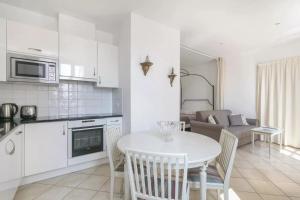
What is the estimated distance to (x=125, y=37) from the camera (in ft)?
9.52

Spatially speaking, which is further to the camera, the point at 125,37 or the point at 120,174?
the point at 125,37

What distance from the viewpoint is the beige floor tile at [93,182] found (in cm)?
220

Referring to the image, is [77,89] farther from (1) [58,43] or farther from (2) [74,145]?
(2) [74,145]

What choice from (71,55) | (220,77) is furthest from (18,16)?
(220,77)

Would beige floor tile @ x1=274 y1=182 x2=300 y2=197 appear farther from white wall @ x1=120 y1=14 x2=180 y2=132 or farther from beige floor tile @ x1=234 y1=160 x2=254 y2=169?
white wall @ x1=120 y1=14 x2=180 y2=132

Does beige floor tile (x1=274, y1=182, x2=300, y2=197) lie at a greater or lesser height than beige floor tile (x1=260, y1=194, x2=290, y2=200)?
greater

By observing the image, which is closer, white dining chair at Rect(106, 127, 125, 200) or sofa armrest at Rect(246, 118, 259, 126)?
white dining chair at Rect(106, 127, 125, 200)

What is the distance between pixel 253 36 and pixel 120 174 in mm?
3869

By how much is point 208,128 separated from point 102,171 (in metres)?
2.37

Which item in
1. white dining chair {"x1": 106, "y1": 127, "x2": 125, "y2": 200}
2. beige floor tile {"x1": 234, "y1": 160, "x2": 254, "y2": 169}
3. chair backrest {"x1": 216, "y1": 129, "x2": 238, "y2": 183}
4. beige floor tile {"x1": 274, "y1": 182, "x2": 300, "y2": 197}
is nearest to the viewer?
chair backrest {"x1": 216, "y1": 129, "x2": 238, "y2": 183}

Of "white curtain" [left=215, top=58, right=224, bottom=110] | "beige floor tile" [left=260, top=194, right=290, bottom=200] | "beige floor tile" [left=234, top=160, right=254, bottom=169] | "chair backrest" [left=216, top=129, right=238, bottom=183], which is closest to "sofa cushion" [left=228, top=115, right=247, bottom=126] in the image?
"white curtain" [left=215, top=58, right=224, bottom=110]

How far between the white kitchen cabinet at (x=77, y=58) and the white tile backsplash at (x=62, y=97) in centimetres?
35

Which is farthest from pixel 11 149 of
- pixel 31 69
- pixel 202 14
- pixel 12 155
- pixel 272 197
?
pixel 202 14

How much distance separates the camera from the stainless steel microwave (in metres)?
2.24
